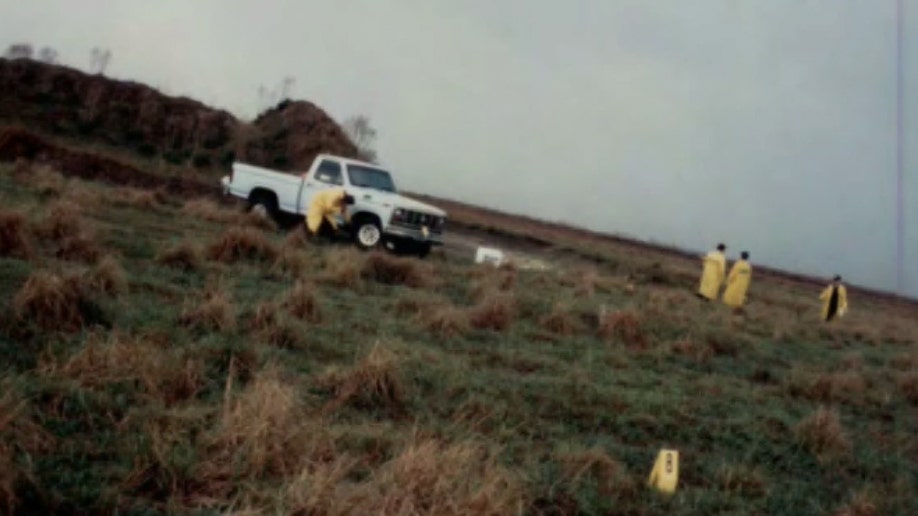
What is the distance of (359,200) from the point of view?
19547 millimetres

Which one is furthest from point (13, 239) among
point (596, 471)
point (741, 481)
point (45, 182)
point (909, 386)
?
point (45, 182)

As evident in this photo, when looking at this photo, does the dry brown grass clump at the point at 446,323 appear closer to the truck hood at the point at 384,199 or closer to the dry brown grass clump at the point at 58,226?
the dry brown grass clump at the point at 58,226

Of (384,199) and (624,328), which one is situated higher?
(384,199)

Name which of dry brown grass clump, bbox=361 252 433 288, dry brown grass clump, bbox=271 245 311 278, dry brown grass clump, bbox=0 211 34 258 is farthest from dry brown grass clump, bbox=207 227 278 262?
dry brown grass clump, bbox=0 211 34 258

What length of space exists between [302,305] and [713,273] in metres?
14.4

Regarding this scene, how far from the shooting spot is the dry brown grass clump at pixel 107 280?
820cm

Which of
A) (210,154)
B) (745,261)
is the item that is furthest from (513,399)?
(210,154)

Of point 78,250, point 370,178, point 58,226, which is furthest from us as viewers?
point 370,178

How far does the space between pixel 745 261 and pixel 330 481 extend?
1838 centimetres

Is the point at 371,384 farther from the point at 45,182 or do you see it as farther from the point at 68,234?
the point at 45,182

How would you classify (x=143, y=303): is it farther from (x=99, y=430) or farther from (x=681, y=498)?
(x=681, y=498)

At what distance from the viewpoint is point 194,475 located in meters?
4.25

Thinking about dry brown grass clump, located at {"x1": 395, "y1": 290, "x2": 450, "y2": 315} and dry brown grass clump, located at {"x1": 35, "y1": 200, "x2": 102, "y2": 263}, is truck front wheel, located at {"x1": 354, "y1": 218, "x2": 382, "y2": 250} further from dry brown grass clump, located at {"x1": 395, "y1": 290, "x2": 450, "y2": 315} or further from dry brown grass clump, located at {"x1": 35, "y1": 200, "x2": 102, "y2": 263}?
dry brown grass clump, located at {"x1": 395, "y1": 290, "x2": 450, "y2": 315}

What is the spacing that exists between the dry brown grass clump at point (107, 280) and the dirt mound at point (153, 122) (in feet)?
112
